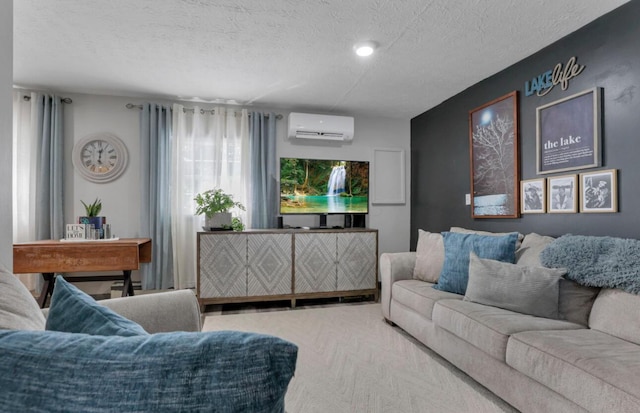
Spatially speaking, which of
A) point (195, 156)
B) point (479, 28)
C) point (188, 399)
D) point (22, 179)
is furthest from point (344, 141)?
point (188, 399)

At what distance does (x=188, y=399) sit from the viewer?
0.44 metres

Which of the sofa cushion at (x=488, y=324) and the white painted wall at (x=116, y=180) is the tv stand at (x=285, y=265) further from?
the sofa cushion at (x=488, y=324)

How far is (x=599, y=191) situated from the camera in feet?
7.54

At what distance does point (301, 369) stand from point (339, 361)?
28cm

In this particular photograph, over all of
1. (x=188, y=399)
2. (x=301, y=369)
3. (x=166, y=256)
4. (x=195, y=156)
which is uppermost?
(x=195, y=156)

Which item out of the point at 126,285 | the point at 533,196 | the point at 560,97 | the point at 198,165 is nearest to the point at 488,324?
the point at 533,196

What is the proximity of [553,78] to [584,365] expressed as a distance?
6.97ft

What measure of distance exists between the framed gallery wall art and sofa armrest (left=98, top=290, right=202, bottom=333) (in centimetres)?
264

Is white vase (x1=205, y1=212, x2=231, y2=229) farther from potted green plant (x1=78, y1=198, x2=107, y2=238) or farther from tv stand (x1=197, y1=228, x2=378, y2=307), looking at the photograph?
potted green plant (x1=78, y1=198, x2=107, y2=238)

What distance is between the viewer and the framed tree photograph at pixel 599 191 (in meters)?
2.21

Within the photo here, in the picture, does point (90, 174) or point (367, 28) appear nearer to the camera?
point (367, 28)

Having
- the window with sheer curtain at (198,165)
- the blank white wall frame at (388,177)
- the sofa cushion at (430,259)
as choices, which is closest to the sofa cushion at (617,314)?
the sofa cushion at (430,259)

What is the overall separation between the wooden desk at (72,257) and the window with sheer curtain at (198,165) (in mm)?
736

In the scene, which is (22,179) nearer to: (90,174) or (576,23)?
(90,174)
